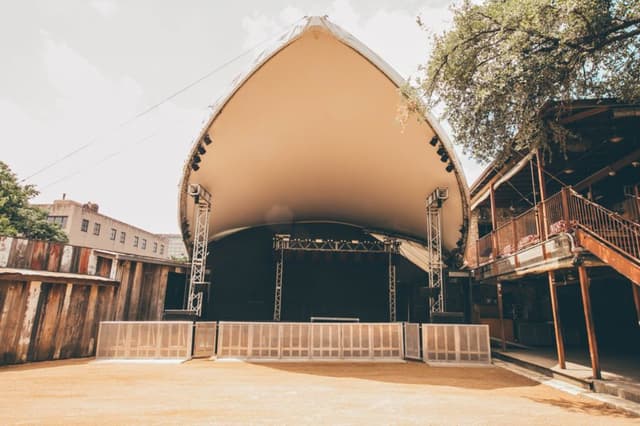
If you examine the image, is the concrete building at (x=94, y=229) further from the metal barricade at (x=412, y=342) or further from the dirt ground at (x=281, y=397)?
the metal barricade at (x=412, y=342)

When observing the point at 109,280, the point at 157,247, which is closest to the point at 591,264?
the point at 109,280

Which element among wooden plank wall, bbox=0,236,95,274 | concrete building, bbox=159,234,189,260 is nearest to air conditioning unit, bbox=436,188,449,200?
wooden plank wall, bbox=0,236,95,274

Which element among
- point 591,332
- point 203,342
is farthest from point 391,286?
point 591,332

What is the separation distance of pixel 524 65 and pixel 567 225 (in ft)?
10.2

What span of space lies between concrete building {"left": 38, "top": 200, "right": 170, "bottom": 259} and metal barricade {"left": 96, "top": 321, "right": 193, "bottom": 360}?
69.3 ft

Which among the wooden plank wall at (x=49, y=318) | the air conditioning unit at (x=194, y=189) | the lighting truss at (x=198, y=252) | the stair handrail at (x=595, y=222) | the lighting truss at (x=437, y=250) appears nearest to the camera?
the stair handrail at (x=595, y=222)

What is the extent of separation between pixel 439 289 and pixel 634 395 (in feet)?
19.1

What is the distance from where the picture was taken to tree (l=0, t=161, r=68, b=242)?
844 inches

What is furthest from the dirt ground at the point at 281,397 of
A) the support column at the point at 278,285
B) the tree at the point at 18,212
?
the tree at the point at 18,212

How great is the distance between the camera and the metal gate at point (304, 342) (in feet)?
30.4

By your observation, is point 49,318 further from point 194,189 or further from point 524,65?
point 524,65

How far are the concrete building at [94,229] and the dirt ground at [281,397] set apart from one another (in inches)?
866

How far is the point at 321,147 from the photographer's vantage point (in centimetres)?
1332

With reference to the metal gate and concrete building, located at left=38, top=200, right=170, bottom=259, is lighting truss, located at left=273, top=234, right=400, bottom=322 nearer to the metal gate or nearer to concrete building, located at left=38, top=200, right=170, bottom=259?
the metal gate
